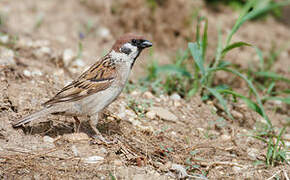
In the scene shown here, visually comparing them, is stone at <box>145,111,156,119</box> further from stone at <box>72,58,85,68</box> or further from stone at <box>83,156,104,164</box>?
stone at <box>72,58,85,68</box>

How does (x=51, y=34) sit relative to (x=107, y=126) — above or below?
above

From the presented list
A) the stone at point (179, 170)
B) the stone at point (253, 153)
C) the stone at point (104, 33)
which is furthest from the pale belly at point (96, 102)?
the stone at point (104, 33)

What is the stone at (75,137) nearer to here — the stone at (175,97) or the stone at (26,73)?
the stone at (26,73)

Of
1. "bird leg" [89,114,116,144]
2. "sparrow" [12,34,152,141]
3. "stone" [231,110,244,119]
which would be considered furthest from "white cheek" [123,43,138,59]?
"stone" [231,110,244,119]

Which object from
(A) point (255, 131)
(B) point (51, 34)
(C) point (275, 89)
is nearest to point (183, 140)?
(A) point (255, 131)

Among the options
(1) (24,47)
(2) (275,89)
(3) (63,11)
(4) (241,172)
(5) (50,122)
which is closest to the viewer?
(4) (241,172)

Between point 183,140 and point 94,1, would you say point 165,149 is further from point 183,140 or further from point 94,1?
point 94,1

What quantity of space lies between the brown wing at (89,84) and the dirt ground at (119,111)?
1.26ft

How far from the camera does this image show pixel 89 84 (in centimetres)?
359

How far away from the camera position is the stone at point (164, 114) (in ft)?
13.6

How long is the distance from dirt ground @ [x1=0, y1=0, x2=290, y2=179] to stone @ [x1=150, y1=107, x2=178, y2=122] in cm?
1

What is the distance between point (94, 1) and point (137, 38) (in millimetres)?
3493

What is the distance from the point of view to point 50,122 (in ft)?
12.1

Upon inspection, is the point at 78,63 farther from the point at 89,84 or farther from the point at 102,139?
the point at 102,139
